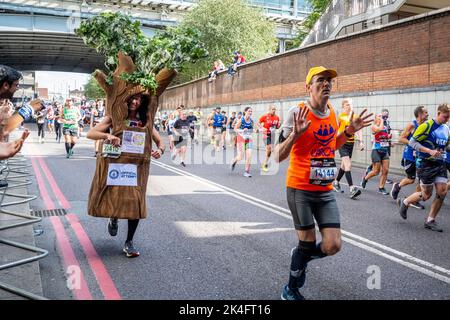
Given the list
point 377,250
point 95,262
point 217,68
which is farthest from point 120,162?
point 217,68

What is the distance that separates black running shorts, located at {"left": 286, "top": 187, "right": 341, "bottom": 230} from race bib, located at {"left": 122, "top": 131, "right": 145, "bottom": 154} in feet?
6.97

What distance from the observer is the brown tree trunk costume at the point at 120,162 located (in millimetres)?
5320

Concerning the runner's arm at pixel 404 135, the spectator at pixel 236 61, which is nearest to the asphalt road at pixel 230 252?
the runner's arm at pixel 404 135

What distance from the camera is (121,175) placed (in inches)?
211

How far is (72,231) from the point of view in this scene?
21.9ft

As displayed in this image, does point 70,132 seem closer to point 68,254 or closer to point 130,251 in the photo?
point 68,254

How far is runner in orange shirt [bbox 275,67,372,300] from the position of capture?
4.01 m

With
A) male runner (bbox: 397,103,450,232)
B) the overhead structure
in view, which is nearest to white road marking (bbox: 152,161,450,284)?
male runner (bbox: 397,103,450,232)

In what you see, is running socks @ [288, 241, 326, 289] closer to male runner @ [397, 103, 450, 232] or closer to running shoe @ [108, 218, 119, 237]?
running shoe @ [108, 218, 119, 237]

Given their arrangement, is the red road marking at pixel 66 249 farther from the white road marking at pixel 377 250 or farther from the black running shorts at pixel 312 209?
the white road marking at pixel 377 250

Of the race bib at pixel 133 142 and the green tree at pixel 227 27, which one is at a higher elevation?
the green tree at pixel 227 27

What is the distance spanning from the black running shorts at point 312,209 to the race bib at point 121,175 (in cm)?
212
